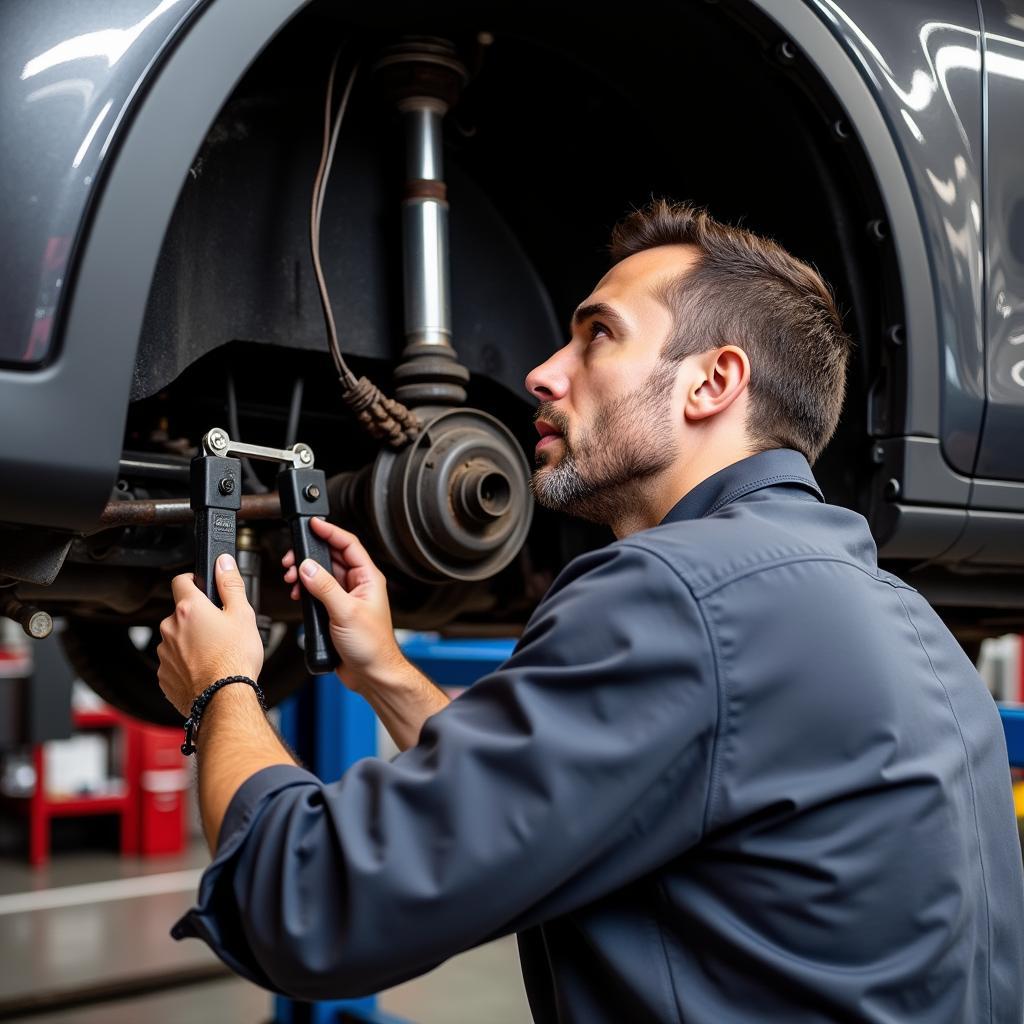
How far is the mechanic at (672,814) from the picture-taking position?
661 mm

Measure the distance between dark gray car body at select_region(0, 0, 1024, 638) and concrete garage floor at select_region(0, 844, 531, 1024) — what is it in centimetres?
173

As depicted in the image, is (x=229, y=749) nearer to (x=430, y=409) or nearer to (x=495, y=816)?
(x=495, y=816)

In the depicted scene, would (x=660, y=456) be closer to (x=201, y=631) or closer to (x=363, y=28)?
(x=201, y=631)

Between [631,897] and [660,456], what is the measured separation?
1.15 ft

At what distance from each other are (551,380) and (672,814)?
43cm

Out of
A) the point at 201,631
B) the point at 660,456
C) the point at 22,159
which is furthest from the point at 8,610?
the point at 660,456

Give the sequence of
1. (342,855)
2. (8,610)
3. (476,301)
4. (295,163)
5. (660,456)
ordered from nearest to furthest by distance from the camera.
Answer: (342,855) < (660,456) < (8,610) < (295,163) < (476,301)

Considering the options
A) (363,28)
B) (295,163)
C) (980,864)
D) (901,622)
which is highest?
(363,28)

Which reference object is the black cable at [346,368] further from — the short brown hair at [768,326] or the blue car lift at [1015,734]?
the blue car lift at [1015,734]

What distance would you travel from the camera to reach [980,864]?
0.80 m

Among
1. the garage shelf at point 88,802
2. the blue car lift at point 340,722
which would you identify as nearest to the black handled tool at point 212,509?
the blue car lift at point 340,722

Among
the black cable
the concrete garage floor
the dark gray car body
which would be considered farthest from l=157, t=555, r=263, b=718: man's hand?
the concrete garage floor

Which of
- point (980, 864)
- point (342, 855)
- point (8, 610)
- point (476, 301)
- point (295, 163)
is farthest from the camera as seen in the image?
point (476, 301)

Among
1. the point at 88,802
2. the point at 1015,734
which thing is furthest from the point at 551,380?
the point at 88,802
